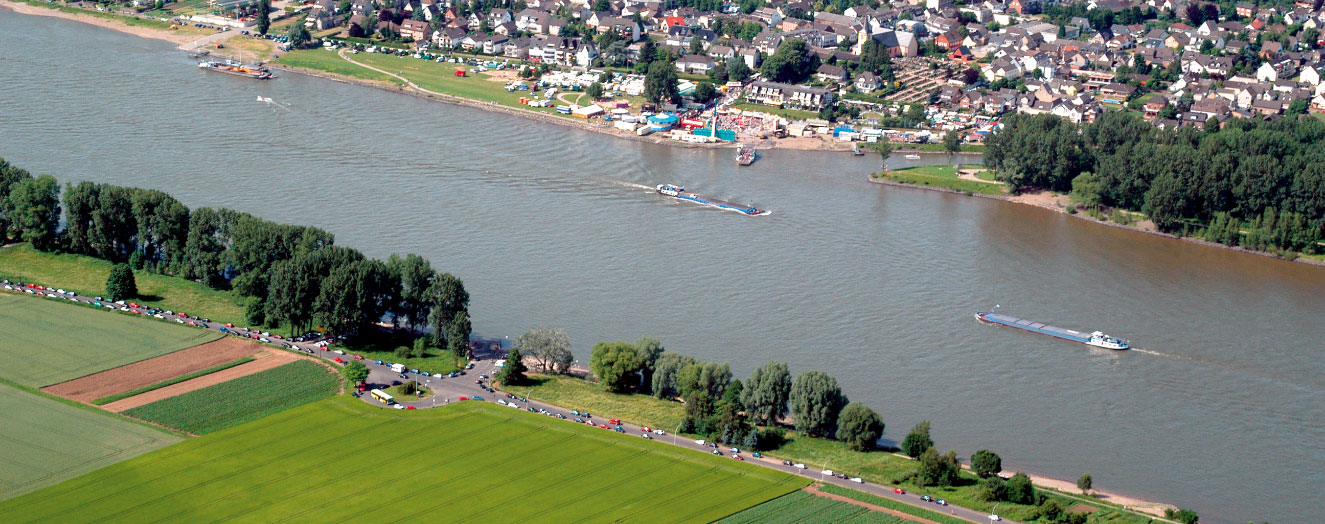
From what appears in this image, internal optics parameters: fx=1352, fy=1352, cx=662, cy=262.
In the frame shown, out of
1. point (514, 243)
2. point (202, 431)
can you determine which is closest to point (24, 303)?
point (202, 431)

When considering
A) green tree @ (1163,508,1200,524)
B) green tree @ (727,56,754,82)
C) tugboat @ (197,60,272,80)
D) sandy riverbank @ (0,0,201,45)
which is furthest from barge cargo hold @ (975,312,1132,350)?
sandy riverbank @ (0,0,201,45)

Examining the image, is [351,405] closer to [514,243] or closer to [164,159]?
[514,243]

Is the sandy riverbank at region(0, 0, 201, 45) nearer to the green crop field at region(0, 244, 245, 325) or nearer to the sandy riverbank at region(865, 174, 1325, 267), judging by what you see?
the green crop field at region(0, 244, 245, 325)

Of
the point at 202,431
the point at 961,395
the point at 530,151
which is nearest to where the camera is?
the point at 202,431

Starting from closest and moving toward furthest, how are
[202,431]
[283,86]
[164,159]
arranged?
[202,431], [164,159], [283,86]

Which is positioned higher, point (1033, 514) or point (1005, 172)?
point (1005, 172)

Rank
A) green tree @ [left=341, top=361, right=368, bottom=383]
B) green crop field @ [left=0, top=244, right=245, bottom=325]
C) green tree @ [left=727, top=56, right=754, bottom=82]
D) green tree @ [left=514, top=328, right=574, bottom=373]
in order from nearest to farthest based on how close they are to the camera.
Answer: green tree @ [left=341, top=361, right=368, bottom=383]
green tree @ [left=514, top=328, right=574, bottom=373]
green crop field @ [left=0, top=244, right=245, bottom=325]
green tree @ [left=727, top=56, right=754, bottom=82]

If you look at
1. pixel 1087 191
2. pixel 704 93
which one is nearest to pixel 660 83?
pixel 704 93

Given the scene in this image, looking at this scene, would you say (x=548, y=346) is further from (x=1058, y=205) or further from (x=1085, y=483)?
(x=1058, y=205)
